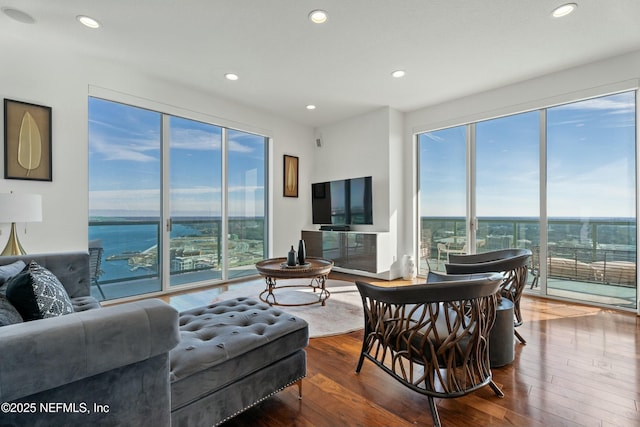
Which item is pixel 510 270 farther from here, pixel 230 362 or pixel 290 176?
pixel 290 176

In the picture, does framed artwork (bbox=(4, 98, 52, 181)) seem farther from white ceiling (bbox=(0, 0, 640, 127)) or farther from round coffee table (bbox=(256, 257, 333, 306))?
round coffee table (bbox=(256, 257, 333, 306))

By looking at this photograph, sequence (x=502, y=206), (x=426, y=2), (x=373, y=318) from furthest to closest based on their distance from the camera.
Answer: (x=502, y=206), (x=426, y=2), (x=373, y=318)

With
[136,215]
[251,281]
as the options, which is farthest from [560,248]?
[136,215]

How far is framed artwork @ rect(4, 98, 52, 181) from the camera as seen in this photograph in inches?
113

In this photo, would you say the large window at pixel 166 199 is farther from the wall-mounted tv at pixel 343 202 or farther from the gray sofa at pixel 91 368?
the gray sofa at pixel 91 368

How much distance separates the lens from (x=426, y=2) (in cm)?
242

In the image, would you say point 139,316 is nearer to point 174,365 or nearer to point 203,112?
point 174,365

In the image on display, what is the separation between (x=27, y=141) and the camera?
9.70ft

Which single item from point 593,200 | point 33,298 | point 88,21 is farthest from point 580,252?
point 88,21

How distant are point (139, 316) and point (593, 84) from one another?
16.1 feet

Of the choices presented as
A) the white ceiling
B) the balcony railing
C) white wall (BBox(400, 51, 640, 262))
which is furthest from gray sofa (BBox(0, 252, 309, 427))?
white wall (BBox(400, 51, 640, 262))

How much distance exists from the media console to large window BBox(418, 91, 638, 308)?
3.33 feet

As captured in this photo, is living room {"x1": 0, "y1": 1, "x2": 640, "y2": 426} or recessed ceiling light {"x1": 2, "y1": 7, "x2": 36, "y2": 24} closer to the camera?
recessed ceiling light {"x1": 2, "y1": 7, "x2": 36, "y2": 24}

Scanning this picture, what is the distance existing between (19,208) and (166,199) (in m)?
1.67
